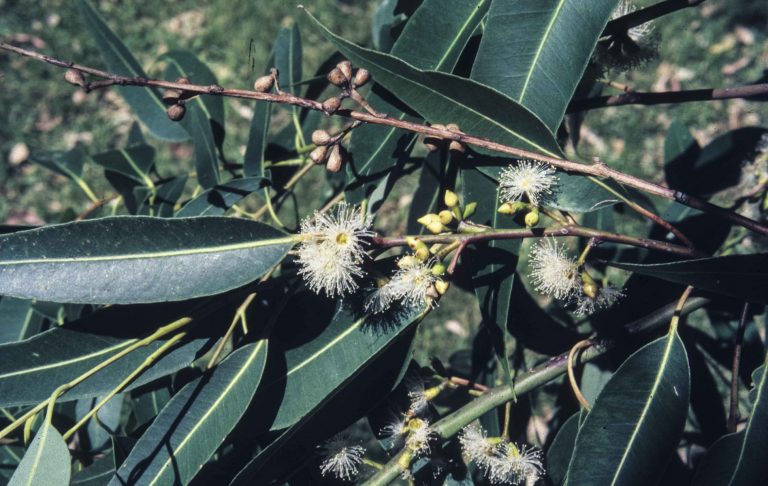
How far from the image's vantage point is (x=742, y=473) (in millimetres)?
1064

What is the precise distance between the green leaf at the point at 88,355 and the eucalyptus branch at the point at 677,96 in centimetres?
90

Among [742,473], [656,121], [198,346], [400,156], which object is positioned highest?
[400,156]

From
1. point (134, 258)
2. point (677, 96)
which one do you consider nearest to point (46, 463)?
point (134, 258)

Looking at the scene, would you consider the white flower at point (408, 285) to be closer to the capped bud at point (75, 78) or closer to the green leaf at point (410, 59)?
the green leaf at point (410, 59)

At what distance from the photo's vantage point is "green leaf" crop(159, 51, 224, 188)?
1424 millimetres

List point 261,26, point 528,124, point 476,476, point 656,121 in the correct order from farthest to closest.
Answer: point 261,26
point 656,121
point 476,476
point 528,124

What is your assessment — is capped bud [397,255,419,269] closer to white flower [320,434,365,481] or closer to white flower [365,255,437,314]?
white flower [365,255,437,314]

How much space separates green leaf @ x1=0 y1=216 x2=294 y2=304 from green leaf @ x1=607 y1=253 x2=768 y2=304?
612 mm

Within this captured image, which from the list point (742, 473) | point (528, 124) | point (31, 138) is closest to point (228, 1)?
point (31, 138)

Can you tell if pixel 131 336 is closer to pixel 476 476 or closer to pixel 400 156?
pixel 400 156

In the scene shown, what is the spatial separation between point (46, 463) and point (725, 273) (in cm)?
112

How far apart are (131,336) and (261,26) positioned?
3519mm

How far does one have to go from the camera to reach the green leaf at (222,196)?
129 cm

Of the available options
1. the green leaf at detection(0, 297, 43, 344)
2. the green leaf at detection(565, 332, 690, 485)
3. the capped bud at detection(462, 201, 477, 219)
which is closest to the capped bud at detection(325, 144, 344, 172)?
the capped bud at detection(462, 201, 477, 219)
